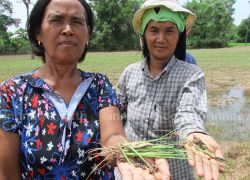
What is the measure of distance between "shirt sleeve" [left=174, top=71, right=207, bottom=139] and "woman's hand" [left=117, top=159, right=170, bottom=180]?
Result: 0.35 m

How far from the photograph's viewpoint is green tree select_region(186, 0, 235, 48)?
6398 cm

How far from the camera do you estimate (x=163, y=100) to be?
2486 mm

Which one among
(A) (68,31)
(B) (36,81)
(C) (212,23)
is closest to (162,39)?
(A) (68,31)

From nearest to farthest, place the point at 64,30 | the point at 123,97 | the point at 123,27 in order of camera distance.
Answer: the point at 64,30 < the point at 123,97 < the point at 123,27

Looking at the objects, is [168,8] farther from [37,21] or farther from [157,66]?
[37,21]

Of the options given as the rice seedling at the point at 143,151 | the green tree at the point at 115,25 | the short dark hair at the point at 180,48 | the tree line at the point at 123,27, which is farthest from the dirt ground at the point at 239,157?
the green tree at the point at 115,25

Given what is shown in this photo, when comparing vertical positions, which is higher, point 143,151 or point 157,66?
Answer: point 157,66

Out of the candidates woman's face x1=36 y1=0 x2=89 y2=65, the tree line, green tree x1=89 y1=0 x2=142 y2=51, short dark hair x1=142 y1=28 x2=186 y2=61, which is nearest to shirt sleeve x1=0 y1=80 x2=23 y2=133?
woman's face x1=36 y1=0 x2=89 y2=65

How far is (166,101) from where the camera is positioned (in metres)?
2.48

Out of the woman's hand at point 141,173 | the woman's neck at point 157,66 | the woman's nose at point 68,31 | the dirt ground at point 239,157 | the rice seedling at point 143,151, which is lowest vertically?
the dirt ground at point 239,157

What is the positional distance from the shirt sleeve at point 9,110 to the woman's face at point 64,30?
0.29 metres

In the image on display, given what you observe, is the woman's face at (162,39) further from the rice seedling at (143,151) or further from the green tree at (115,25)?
the green tree at (115,25)

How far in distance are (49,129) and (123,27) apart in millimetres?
60155

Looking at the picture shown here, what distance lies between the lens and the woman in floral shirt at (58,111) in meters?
1.85
